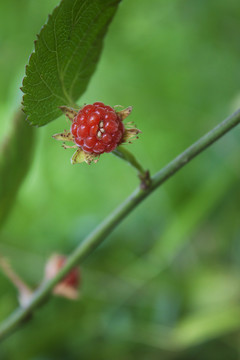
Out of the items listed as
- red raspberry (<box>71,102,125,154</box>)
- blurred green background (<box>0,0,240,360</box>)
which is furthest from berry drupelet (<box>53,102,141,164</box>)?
blurred green background (<box>0,0,240,360</box>)

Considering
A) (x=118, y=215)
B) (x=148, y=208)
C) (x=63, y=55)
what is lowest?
(x=118, y=215)

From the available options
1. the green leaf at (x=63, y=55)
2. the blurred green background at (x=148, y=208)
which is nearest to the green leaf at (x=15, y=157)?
Answer: the green leaf at (x=63, y=55)

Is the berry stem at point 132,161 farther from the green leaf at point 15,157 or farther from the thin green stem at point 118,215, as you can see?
the green leaf at point 15,157

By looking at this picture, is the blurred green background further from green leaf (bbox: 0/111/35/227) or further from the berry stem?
A: the berry stem

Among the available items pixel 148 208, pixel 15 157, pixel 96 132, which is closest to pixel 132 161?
pixel 96 132

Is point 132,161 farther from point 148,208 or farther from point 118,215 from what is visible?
point 148,208

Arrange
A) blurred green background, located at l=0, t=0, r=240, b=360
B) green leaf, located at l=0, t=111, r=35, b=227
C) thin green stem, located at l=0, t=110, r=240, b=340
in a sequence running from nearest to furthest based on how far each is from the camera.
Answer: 1. thin green stem, located at l=0, t=110, r=240, b=340
2. green leaf, located at l=0, t=111, r=35, b=227
3. blurred green background, located at l=0, t=0, r=240, b=360
